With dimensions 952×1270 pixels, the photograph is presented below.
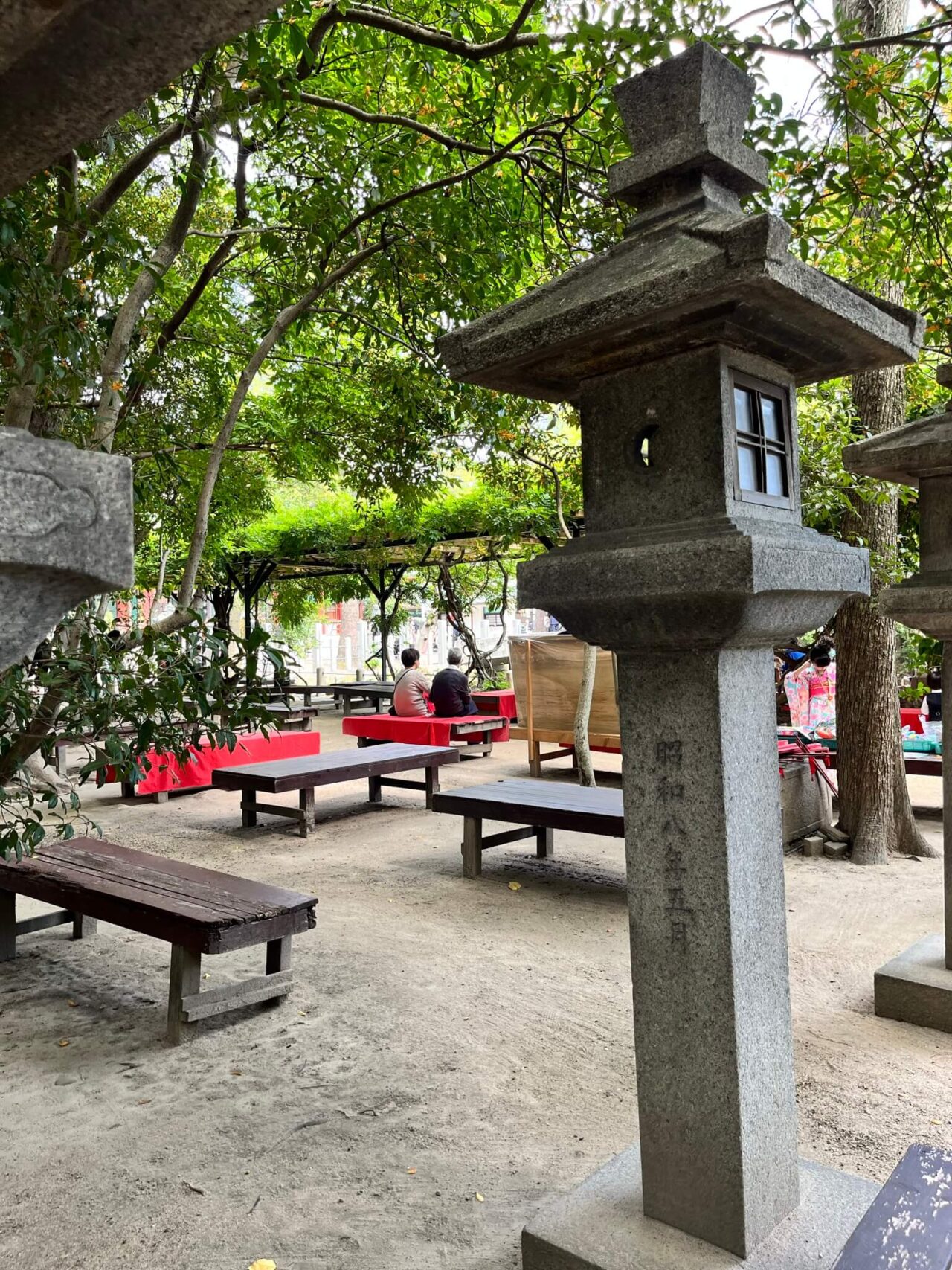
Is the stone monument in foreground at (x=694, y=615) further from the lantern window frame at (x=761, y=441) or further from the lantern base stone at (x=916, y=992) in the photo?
the lantern base stone at (x=916, y=992)

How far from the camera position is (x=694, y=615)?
2115mm

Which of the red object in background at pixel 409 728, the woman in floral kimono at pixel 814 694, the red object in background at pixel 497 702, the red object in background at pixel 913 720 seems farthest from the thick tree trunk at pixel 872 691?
the red object in background at pixel 497 702

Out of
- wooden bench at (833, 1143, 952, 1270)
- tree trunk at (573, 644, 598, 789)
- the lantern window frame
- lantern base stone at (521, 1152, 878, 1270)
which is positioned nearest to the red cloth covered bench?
tree trunk at (573, 644, 598, 789)

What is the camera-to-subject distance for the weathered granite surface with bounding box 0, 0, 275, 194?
0.91 metres

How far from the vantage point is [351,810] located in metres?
8.84

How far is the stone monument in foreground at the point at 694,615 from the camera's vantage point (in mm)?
2152

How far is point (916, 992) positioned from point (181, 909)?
132 inches

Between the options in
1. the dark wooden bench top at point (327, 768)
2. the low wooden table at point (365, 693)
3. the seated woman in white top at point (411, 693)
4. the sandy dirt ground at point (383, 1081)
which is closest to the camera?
the sandy dirt ground at point (383, 1081)

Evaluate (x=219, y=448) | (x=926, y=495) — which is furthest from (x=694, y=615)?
(x=219, y=448)

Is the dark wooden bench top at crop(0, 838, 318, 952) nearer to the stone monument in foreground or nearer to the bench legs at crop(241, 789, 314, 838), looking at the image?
the stone monument in foreground

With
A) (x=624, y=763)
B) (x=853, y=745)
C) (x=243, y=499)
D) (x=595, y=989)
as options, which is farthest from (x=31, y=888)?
(x=243, y=499)

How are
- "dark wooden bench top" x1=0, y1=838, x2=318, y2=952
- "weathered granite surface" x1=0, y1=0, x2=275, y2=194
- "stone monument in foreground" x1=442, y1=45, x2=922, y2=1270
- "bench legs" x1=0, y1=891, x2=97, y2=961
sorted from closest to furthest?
"weathered granite surface" x1=0, y1=0, x2=275, y2=194
"stone monument in foreground" x1=442, y1=45, x2=922, y2=1270
"dark wooden bench top" x1=0, y1=838, x2=318, y2=952
"bench legs" x1=0, y1=891, x2=97, y2=961

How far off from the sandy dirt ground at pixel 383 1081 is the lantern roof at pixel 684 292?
2.56 m

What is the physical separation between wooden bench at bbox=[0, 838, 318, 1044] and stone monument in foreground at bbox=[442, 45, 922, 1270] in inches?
77.0
